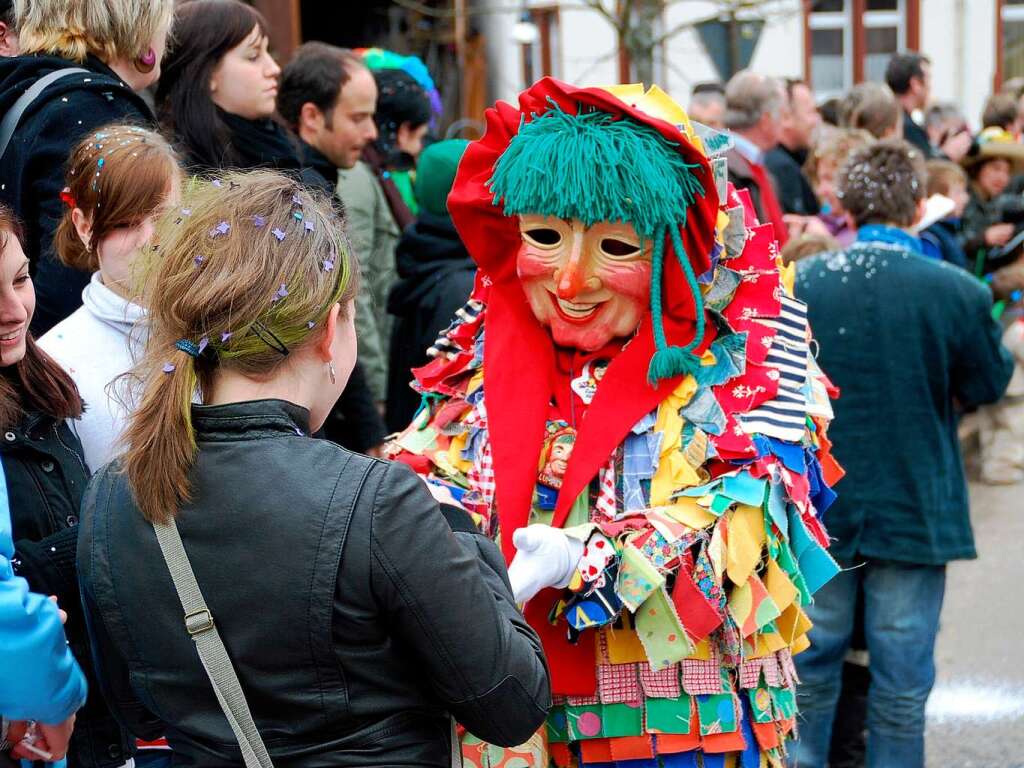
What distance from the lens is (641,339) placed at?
2.37 meters

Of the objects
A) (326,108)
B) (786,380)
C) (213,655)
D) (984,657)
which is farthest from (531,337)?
(984,657)

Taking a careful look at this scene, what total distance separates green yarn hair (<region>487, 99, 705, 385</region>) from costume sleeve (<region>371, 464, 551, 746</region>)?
803mm

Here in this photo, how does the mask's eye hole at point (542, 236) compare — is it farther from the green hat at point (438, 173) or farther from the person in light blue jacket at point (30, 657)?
the green hat at point (438, 173)

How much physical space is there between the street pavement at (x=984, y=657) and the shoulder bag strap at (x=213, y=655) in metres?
3.11

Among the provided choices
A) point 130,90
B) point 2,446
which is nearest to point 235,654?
point 2,446

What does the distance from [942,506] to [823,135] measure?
371cm

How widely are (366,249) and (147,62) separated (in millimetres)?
1600

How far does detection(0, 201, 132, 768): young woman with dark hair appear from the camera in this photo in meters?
1.93

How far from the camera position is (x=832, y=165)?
582 centimetres

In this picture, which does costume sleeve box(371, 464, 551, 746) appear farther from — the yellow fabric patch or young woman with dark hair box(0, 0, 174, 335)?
young woman with dark hair box(0, 0, 174, 335)

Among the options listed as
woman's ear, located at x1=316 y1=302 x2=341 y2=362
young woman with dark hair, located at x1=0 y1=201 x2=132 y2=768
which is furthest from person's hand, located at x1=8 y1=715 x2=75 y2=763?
woman's ear, located at x1=316 y1=302 x2=341 y2=362

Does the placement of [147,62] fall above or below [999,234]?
above

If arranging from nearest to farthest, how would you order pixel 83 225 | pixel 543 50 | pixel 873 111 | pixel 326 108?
pixel 83 225 < pixel 326 108 < pixel 873 111 < pixel 543 50

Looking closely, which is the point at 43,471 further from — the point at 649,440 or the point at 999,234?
the point at 999,234
